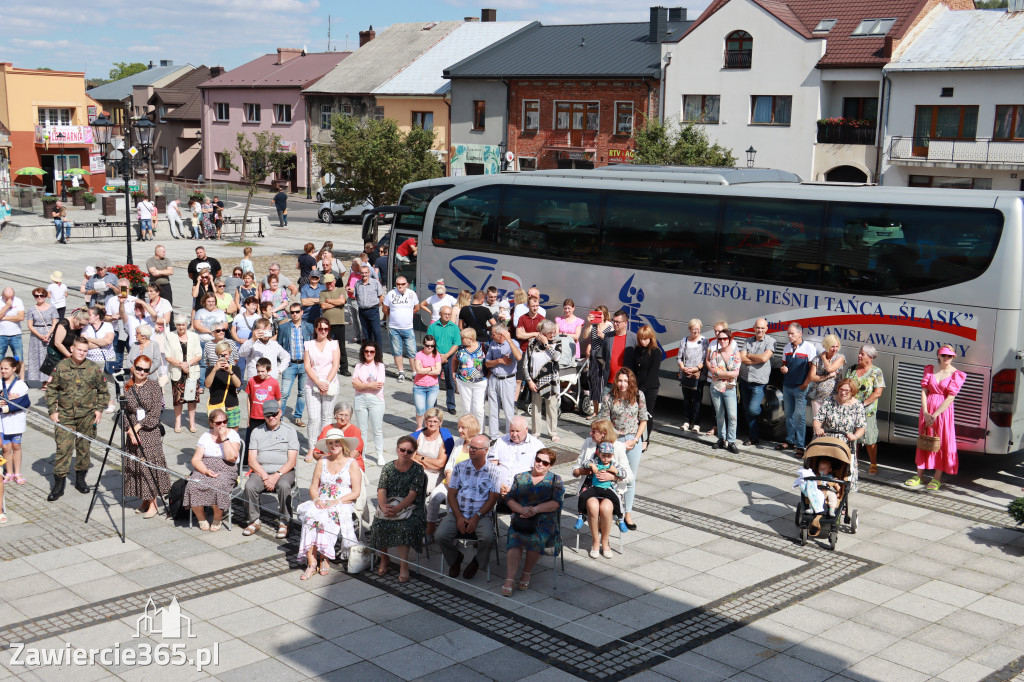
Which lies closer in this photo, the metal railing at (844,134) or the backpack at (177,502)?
the backpack at (177,502)

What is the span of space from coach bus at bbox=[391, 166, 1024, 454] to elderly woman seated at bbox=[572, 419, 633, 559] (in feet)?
17.3

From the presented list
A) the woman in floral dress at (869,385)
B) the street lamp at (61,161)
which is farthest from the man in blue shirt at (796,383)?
the street lamp at (61,161)

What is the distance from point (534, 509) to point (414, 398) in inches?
203

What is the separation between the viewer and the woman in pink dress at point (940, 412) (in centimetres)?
1329

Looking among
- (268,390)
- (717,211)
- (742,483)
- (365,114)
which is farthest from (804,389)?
(365,114)

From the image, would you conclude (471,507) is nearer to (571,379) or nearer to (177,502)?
(177,502)

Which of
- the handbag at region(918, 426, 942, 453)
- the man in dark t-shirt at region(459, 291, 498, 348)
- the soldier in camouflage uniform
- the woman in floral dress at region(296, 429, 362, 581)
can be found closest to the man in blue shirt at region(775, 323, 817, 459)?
the handbag at region(918, 426, 942, 453)

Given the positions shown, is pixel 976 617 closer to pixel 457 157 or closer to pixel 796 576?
pixel 796 576

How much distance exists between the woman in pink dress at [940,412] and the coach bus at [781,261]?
0.28 m

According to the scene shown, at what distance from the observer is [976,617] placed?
31.9 ft

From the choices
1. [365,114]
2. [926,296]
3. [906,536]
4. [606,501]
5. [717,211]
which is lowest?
[906,536]

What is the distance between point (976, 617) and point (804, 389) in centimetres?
546

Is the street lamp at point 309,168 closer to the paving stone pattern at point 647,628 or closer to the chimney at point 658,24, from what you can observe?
the chimney at point 658,24

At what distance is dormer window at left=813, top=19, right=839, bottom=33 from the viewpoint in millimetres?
43406
